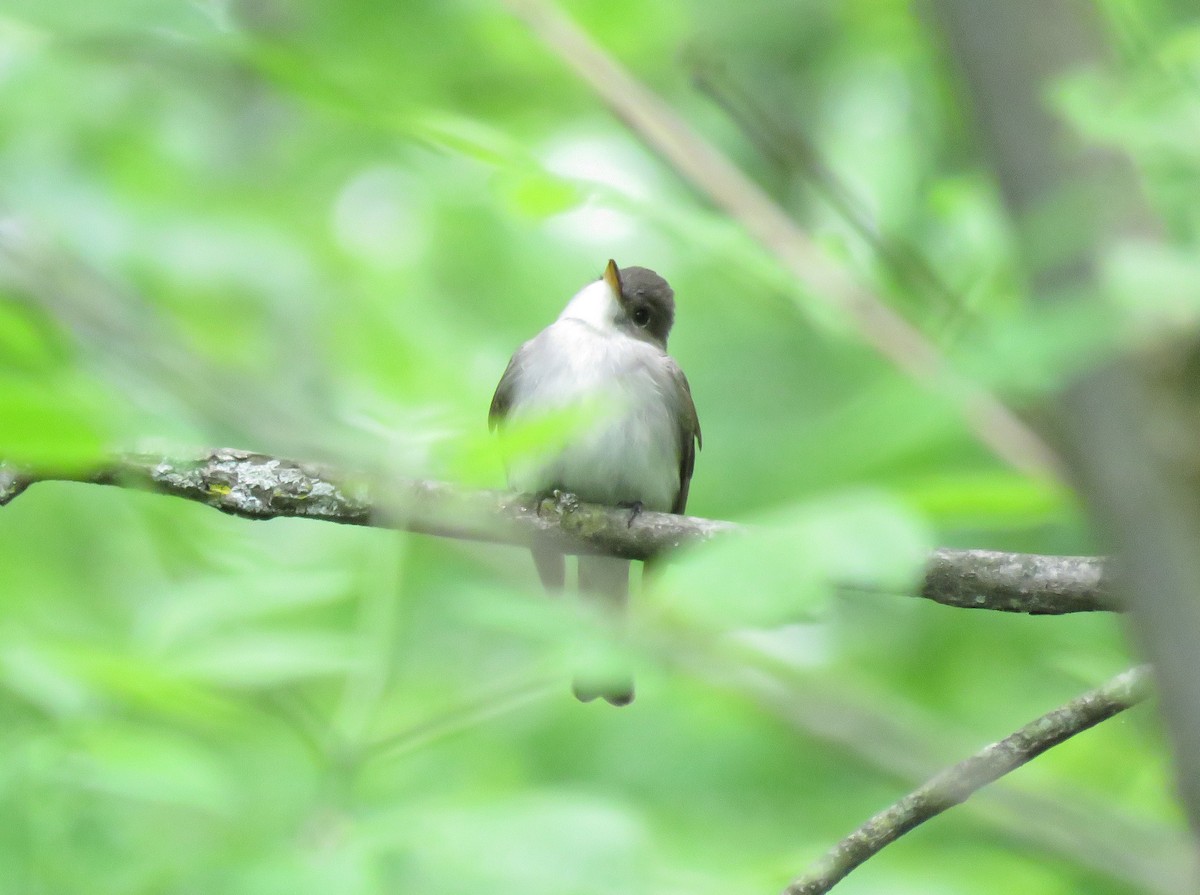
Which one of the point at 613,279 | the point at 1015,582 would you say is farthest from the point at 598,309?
the point at 1015,582

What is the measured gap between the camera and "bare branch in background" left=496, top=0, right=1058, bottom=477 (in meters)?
3.42

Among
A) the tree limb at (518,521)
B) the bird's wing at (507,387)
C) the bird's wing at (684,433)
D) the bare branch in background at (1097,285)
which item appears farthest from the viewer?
the bird's wing at (684,433)

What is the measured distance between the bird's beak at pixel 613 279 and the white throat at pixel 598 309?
4 centimetres

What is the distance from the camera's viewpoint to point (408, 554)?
3.92m

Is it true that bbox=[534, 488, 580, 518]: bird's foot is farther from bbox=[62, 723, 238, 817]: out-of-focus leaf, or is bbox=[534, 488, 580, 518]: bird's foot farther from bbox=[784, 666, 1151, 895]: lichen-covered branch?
bbox=[784, 666, 1151, 895]: lichen-covered branch

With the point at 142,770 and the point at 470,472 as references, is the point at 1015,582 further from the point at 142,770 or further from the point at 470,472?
the point at 142,770

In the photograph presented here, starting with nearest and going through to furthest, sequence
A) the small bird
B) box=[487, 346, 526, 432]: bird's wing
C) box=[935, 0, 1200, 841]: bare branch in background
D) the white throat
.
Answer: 1. box=[935, 0, 1200, 841]: bare branch in background
2. the small bird
3. box=[487, 346, 526, 432]: bird's wing
4. the white throat

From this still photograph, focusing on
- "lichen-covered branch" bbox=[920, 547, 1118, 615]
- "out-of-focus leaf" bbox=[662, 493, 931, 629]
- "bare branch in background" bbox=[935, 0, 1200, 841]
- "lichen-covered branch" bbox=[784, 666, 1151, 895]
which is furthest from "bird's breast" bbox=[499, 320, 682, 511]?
"out-of-focus leaf" bbox=[662, 493, 931, 629]

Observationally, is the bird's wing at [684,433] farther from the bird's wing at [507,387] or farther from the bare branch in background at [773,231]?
the bare branch in background at [773,231]

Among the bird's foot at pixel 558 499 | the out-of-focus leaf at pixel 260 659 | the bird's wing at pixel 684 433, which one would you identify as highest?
the bird's wing at pixel 684 433

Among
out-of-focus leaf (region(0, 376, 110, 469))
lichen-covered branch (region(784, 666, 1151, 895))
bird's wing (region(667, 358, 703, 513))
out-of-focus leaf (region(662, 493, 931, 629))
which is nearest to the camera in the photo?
out-of-focus leaf (region(0, 376, 110, 469))

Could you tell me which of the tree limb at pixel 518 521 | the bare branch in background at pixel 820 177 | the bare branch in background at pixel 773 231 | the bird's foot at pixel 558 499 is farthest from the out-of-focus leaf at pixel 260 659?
the bare branch in background at pixel 820 177

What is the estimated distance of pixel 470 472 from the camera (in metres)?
1.67

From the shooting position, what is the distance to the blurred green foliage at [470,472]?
1989 millimetres
